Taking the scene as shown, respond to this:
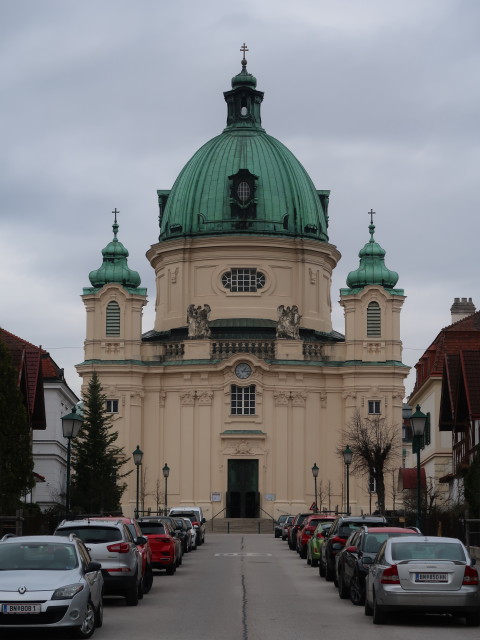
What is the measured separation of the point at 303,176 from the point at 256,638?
93996 millimetres

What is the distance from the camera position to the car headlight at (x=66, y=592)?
2203cm

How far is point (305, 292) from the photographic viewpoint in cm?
11325

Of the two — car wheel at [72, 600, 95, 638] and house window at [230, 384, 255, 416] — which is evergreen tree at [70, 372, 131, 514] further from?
car wheel at [72, 600, 95, 638]

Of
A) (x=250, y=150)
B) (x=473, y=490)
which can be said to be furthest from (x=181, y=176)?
(x=473, y=490)

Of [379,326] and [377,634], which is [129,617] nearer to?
[377,634]

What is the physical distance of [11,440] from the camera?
138 feet

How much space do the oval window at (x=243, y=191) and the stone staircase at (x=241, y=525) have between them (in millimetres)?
24511

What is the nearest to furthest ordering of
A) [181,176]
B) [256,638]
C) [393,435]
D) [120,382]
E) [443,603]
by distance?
[256,638] < [443,603] < [393,435] < [120,382] < [181,176]

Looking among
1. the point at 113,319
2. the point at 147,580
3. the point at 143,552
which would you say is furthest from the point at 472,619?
the point at 113,319

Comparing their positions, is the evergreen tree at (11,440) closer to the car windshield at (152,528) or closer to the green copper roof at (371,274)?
the car windshield at (152,528)

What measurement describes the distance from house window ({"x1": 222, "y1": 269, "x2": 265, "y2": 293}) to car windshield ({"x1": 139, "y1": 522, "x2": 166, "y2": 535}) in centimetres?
7112

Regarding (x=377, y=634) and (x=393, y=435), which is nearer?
(x=377, y=634)

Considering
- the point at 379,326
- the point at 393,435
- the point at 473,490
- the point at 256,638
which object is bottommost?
the point at 256,638

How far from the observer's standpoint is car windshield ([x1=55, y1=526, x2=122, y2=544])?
29266 millimetres
